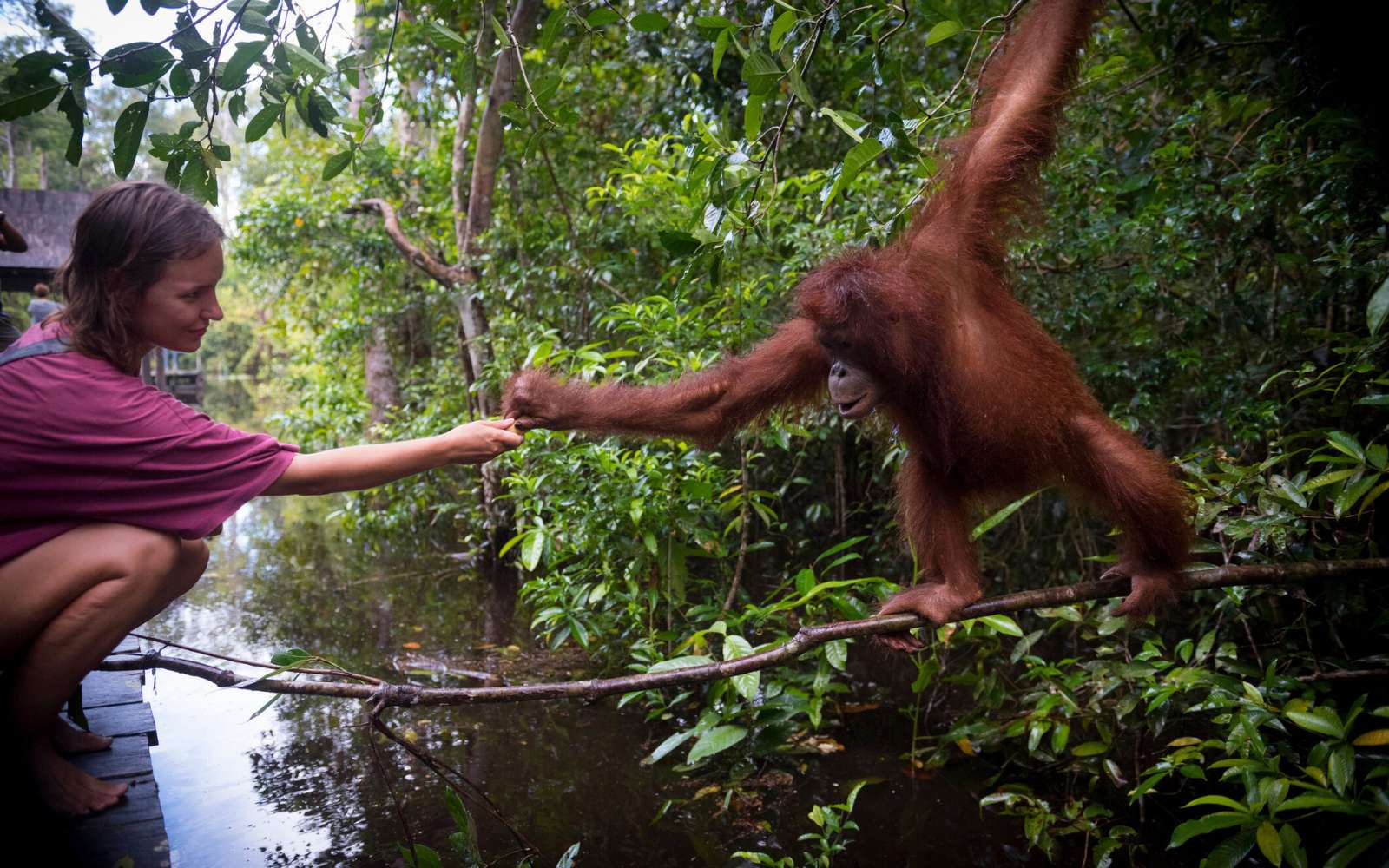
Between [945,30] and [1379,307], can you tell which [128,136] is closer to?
[945,30]

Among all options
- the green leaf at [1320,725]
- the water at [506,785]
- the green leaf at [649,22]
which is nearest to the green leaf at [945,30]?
the green leaf at [649,22]

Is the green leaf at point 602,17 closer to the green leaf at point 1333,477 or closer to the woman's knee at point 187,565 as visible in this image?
the woman's knee at point 187,565

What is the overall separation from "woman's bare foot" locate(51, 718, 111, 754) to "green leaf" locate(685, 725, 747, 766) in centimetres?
173

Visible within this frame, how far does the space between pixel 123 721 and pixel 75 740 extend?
0.81 ft

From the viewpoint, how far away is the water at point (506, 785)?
9.00ft

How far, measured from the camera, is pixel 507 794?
120 inches

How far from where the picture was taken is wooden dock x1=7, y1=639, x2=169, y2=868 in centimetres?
190

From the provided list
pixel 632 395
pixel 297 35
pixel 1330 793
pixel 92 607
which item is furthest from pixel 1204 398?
pixel 92 607

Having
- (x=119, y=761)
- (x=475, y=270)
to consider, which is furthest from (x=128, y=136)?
(x=475, y=270)

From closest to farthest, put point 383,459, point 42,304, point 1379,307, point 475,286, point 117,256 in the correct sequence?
1. point 1379,307
2. point 117,256
3. point 383,459
4. point 475,286
5. point 42,304

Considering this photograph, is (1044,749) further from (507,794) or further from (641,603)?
(507,794)

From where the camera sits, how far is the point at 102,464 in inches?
75.5

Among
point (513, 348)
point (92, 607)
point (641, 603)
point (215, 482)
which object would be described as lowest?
point (641, 603)

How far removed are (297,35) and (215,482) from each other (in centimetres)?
113
